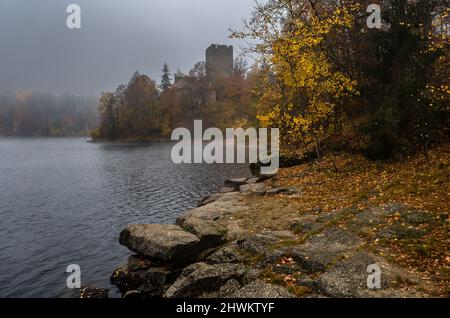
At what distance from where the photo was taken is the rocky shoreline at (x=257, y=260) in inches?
433

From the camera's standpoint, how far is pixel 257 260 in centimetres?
1340

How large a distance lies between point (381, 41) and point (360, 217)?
45.7ft

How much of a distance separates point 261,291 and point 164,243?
654 centimetres

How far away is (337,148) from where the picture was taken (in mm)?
30297

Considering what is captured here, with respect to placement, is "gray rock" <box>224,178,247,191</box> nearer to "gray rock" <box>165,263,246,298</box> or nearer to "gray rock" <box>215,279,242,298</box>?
"gray rock" <box>165,263,246,298</box>

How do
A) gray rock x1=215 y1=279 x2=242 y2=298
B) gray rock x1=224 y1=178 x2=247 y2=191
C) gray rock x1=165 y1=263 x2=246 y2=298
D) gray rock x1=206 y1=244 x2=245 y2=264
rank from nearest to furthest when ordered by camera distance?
gray rock x1=215 y1=279 x2=242 y2=298 < gray rock x1=165 y1=263 x2=246 y2=298 < gray rock x1=206 y1=244 x2=245 y2=264 < gray rock x1=224 y1=178 x2=247 y2=191

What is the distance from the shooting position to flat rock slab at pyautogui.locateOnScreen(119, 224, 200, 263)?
642 inches

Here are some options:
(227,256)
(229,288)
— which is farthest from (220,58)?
(229,288)

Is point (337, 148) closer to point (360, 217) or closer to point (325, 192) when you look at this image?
point (325, 192)

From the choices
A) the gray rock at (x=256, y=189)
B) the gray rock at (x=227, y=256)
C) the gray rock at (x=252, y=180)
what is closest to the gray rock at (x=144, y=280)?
the gray rock at (x=227, y=256)

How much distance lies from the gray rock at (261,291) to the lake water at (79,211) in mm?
8394

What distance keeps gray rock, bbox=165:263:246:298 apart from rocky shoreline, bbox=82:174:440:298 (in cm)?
3

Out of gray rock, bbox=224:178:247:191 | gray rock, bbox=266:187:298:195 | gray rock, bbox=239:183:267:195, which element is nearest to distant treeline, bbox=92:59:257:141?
gray rock, bbox=224:178:247:191
